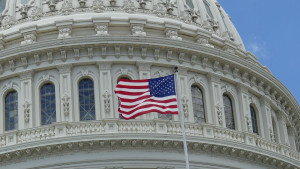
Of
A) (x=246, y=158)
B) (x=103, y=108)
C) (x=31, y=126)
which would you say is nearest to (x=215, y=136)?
(x=246, y=158)

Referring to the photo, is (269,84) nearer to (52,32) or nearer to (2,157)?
(52,32)

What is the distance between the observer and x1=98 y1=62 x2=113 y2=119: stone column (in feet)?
189

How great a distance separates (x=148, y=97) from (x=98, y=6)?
15.3 meters

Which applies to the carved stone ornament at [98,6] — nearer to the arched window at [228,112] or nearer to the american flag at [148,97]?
the arched window at [228,112]

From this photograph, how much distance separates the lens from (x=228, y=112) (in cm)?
6156

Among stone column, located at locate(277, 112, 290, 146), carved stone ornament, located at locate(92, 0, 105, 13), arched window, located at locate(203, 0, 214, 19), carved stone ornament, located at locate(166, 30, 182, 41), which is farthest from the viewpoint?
arched window, located at locate(203, 0, 214, 19)

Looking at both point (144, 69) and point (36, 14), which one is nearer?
point (144, 69)

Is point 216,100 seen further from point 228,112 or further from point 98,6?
point 98,6

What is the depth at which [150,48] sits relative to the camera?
6019 cm

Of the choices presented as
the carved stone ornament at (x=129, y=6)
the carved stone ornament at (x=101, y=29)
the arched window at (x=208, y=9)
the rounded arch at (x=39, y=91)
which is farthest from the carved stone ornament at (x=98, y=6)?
the arched window at (x=208, y=9)

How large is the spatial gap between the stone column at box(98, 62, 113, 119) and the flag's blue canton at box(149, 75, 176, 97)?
774 centimetres

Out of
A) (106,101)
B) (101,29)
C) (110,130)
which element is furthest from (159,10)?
(110,130)

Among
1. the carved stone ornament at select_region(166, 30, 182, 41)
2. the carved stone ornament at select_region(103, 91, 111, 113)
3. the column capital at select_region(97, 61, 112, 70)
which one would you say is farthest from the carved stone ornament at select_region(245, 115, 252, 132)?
the column capital at select_region(97, 61, 112, 70)

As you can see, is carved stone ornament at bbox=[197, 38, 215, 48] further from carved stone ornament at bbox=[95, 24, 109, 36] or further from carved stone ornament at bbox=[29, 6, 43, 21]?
carved stone ornament at bbox=[29, 6, 43, 21]
